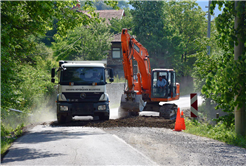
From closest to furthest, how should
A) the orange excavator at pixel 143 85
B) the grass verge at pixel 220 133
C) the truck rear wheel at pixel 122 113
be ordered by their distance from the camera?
the grass verge at pixel 220 133, the orange excavator at pixel 143 85, the truck rear wheel at pixel 122 113

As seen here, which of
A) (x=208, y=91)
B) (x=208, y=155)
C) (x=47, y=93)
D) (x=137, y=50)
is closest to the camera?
(x=208, y=155)

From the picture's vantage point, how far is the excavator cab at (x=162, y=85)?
21328 mm

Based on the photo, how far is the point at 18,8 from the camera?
48.5 feet

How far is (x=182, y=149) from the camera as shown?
10.2 meters

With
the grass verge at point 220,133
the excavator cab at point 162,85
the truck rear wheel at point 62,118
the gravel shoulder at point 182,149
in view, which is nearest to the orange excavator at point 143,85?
the excavator cab at point 162,85

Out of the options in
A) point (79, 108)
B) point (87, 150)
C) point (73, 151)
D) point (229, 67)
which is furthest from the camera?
point (79, 108)

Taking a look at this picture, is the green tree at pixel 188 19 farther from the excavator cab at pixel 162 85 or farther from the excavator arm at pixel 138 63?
the excavator arm at pixel 138 63

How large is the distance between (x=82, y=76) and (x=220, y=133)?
288 inches

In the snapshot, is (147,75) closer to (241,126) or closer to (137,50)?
(137,50)

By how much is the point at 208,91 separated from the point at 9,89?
6.87 m

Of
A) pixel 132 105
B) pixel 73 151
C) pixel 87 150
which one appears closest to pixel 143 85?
pixel 132 105

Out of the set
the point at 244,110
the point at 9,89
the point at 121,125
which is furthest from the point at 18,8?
the point at 244,110

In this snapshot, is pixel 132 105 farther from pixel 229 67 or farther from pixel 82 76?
pixel 229 67

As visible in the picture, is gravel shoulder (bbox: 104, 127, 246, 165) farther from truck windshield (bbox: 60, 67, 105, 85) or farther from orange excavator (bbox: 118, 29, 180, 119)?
orange excavator (bbox: 118, 29, 180, 119)
